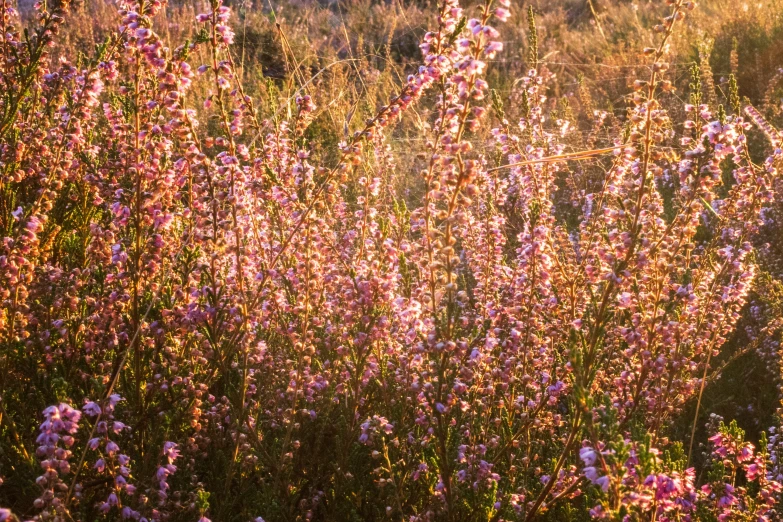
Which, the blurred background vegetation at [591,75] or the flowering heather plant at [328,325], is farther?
the blurred background vegetation at [591,75]

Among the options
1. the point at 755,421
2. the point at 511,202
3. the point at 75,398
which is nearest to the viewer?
the point at 75,398

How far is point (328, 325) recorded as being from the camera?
11.5 ft

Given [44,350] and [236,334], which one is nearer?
[236,334]

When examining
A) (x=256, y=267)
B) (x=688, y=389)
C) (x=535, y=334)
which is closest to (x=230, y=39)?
(x=256, y=267)

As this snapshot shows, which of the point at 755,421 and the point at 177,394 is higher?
the point at 177,394

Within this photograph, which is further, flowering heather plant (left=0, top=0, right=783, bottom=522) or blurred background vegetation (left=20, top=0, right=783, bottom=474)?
Answer: blurred background vegetation (left=20, top=0, right=783, bottom=474)

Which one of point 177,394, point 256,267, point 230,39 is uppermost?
point 230,39

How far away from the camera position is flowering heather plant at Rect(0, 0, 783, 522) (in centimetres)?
227

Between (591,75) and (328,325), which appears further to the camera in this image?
(591,75)

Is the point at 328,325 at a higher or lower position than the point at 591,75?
lower

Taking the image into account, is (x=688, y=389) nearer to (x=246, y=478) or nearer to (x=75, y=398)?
(x=246, y=478)

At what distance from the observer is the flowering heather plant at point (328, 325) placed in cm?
227

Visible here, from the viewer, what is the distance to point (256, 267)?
3.51m

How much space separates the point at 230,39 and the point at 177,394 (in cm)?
147
